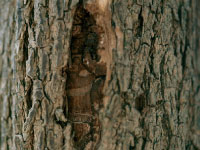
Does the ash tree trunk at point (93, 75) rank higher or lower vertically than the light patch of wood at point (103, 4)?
lower

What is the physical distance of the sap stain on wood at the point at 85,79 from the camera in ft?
4.09

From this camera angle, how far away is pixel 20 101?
138 cm

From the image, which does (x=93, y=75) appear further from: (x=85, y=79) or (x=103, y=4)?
(x=103, y=4)

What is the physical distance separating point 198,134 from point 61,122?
873 mm

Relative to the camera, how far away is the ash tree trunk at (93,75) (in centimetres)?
123

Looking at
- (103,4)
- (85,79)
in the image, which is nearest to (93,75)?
(85,79)

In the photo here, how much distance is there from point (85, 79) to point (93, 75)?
1.9 inches

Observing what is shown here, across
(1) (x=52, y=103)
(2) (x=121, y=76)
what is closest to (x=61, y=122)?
(1) (x=52, y=103)

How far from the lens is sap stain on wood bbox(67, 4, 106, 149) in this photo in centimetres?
125

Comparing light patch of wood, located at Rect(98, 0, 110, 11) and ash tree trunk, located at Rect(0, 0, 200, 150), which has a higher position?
light patch of wood, located at Rect(98, 0, 110, 11)

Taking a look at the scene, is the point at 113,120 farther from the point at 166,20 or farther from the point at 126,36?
the point at 166,20

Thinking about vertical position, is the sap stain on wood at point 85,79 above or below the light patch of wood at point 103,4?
below

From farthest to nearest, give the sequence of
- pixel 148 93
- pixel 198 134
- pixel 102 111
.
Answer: pixel 198 134 < pixel 148 93 < pixel 102 111

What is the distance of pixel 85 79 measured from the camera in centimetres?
128
